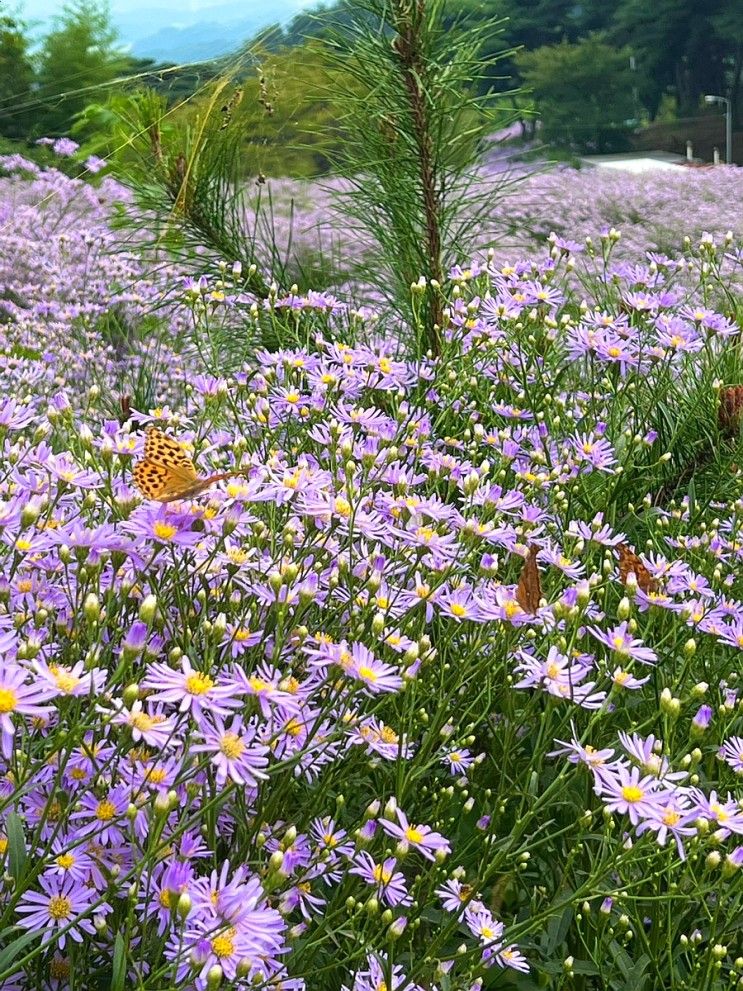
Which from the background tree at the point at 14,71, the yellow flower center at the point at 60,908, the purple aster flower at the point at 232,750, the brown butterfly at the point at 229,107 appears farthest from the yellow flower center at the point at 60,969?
the background tree at the point at 14,71

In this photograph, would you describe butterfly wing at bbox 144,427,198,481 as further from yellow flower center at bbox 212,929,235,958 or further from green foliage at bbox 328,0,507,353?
green foliage at bbox 328,0,507,353

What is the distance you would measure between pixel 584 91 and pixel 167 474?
150ft

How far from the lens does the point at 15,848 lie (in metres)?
1.11

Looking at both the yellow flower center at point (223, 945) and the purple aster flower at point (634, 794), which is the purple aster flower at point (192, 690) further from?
the purple aster flower at point (634, 794)

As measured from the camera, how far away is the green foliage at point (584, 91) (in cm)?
4172

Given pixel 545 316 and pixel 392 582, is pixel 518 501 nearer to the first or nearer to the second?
pixel 392 582

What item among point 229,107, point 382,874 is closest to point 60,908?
point 382,874

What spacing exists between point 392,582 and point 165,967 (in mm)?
908

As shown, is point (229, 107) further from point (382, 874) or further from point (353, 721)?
point (382, 874)

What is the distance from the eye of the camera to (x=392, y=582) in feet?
6.18

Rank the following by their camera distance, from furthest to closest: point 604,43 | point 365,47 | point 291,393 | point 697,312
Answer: point 604,43, point 365,47, point 697,312, point 291,393

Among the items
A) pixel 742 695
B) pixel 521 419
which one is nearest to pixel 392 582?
pixel 742 695

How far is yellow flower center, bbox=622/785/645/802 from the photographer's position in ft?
4.57

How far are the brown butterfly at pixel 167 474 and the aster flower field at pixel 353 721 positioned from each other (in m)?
0.03
